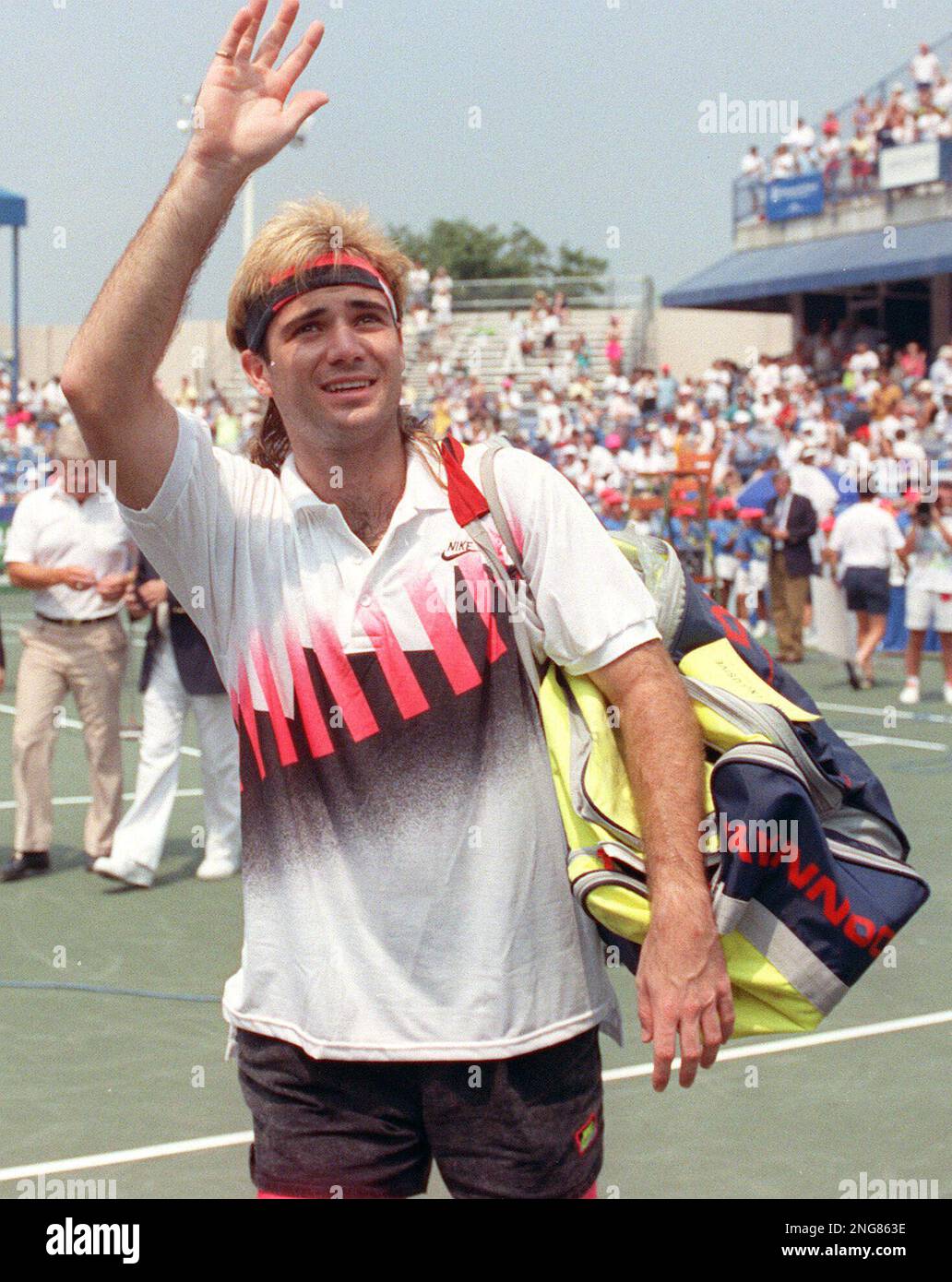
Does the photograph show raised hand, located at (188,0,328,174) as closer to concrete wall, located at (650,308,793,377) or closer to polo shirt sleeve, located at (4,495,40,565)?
polo shirt sleeve, located at (4,495,40,565)

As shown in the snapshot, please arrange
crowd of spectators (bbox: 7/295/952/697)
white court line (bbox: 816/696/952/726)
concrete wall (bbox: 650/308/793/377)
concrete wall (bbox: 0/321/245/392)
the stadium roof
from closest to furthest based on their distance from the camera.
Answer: white court line (bbox: 816/696/952/726)
crowd of spectators (bbox: 7/295/952/697)
the stadium roof
concrete wall (bbox: 650/308/793/377)
concrete wall (bbox: 0/321/245/392)

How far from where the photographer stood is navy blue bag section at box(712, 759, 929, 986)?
2.63m

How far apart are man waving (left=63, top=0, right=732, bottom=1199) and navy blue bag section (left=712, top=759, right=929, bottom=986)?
12cm

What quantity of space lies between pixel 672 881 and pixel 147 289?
1.16 metres

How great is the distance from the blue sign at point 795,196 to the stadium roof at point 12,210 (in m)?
16.3

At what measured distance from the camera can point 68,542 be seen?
356 inches

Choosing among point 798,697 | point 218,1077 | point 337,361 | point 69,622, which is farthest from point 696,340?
point 337,361

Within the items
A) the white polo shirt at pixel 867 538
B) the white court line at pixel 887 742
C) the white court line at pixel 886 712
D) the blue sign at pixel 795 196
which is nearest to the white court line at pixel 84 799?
the white court line at pixel 887 742

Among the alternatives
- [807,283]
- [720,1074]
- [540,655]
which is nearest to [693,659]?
[540,655]

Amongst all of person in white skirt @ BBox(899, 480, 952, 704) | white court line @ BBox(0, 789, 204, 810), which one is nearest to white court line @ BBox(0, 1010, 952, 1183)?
white court line @ BBox(0, 789, 204, 810)

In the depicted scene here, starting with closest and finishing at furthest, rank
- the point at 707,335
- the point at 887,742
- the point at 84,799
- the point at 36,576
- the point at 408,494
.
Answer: the point at 408,494 → the point at 36,576 → the point at 84,799 → the point at 887,742 → the point at 707,335

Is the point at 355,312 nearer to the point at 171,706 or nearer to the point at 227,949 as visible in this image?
the point at 227,949

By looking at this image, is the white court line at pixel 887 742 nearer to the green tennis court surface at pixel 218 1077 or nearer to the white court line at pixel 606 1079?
the green tennis court surface at pixel 218 1077

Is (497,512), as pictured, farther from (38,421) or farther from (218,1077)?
(38,421)
